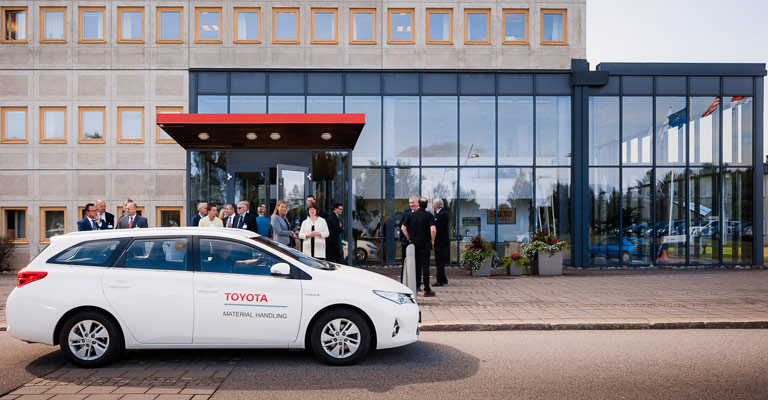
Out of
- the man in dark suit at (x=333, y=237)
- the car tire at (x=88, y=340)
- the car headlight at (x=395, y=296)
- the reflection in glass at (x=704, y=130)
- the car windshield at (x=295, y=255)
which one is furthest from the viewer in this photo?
the reflection in glass at (x=704, y=130)

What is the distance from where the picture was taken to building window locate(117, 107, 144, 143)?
54.0 feet

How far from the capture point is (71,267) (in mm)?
5754

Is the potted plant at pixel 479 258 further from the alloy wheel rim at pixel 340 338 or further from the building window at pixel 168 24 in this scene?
the building window at pixel 168 24

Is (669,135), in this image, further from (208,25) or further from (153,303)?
(153,303)

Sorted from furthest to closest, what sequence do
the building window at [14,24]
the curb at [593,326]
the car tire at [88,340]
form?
1. the building window at [14,24]
2. the curb at [593,326]
3. the car tire at [88,340]

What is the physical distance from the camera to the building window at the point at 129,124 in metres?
16.5

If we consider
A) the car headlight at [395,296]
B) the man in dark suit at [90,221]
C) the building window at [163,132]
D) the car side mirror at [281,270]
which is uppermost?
the building window at [163,132]

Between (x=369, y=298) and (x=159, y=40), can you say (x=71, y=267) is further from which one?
(x=159, y=40)

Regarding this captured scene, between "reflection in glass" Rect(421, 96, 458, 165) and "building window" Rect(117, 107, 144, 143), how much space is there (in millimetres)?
9029

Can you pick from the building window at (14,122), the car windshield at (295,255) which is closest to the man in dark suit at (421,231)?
the car windshield at (295,255)

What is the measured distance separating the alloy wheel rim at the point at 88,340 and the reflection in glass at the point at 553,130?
1406cm

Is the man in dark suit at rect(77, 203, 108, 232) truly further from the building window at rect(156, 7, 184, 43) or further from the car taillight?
the building window at rect(156, 7, 184, 43)

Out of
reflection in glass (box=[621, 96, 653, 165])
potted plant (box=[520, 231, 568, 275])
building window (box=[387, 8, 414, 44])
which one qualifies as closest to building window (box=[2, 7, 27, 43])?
building window (box=[387, 8, 414, 44])

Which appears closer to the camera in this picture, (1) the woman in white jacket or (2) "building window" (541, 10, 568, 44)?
(1) the woman in white jacket
